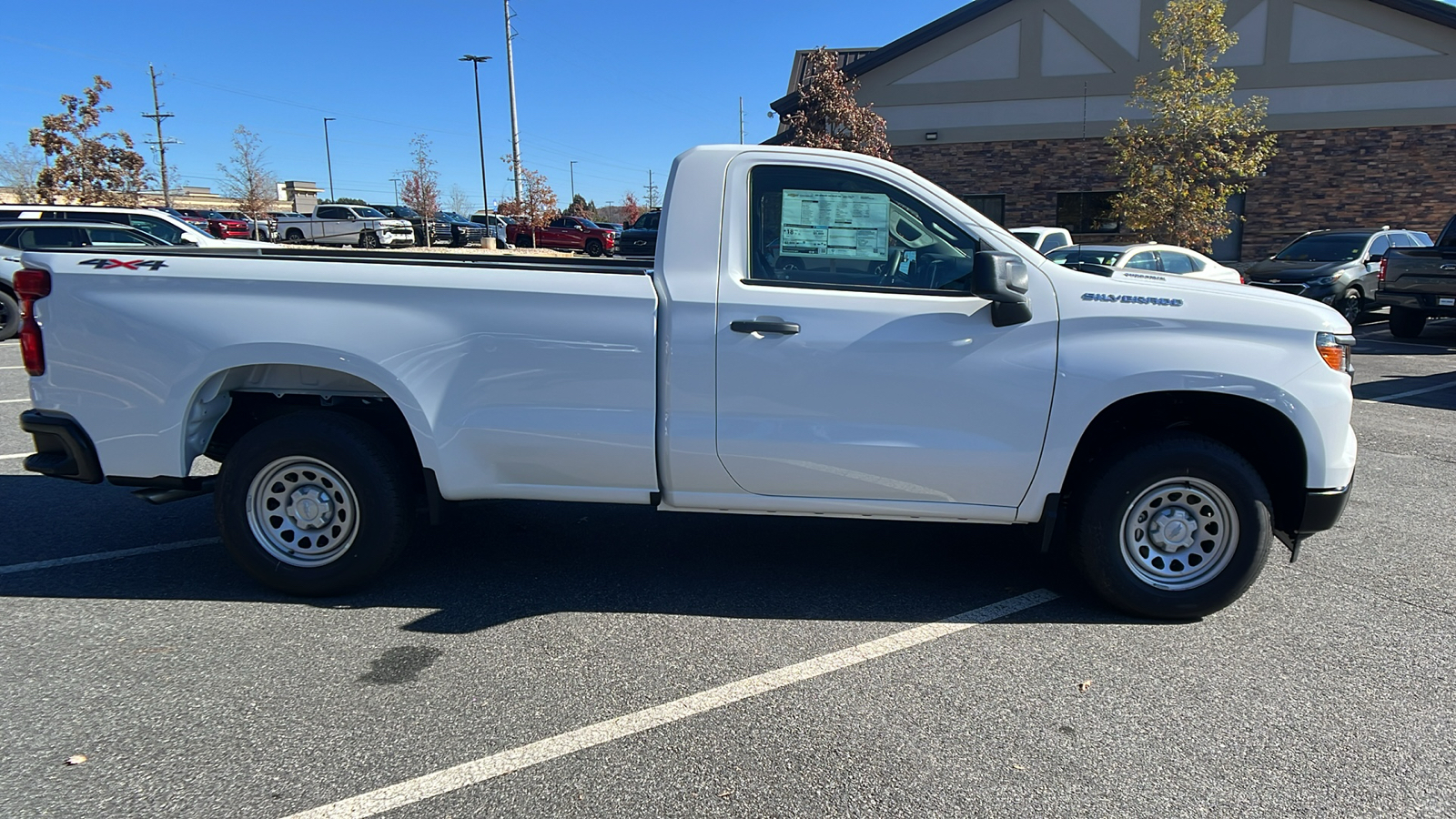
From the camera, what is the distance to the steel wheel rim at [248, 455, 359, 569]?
13.7ft

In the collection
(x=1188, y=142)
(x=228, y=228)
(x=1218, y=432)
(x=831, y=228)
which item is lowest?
(x=1218, y=432)

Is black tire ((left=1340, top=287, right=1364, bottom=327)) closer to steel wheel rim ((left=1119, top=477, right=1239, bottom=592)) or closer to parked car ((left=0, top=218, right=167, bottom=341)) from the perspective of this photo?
steel wheel rim ((left=1119, top=477, right=1239, bottom=592))

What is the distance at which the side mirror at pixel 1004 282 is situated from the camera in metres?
3.68

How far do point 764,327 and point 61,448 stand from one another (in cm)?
327

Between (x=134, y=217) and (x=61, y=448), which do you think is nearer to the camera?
(x=61, y=448)

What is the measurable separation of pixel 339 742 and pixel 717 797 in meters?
1.30

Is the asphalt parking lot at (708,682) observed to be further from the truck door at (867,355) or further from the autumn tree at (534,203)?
the autumn tree at (534,203)

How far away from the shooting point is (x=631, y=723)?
10.5ft

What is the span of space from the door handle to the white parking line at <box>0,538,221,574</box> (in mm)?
3282

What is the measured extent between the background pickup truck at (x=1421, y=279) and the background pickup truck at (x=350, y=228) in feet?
Answer: 99.7


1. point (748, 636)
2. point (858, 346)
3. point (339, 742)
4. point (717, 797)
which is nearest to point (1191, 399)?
point (858, 346)

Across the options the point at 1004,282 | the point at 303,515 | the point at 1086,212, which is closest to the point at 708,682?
the point at 1004,282

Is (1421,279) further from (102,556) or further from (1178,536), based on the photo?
(102,556)

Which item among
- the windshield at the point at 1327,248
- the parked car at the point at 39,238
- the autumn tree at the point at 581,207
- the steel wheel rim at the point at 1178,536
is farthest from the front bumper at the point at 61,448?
the autumn tree at the point at 581,207
